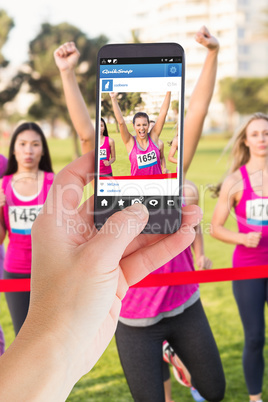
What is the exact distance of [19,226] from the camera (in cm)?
317

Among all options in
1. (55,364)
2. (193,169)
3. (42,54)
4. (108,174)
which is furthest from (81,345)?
(42,54)

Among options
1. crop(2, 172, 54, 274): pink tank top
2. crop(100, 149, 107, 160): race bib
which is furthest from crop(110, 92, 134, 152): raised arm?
crop(2, 172, 54, 274): pink tank top

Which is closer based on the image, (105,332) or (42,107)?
(105,332)

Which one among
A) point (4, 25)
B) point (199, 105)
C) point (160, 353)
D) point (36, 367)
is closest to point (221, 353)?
point (160, 353)

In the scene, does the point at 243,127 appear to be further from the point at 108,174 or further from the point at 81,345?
the point at 81,345

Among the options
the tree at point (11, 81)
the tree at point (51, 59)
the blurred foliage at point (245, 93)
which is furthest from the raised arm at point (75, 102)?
the blurred foliage at point (245, 93)

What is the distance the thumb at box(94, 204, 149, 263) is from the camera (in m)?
1.24

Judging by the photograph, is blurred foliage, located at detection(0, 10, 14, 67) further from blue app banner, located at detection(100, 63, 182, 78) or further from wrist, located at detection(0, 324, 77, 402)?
wrist, located at detection(0, 324, 77, 402)

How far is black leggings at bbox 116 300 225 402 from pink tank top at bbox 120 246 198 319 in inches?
2.8

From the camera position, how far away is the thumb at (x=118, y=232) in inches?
48.8

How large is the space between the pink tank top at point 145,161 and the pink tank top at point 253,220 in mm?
1509

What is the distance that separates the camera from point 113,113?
1732 mm

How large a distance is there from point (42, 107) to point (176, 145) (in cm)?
2796

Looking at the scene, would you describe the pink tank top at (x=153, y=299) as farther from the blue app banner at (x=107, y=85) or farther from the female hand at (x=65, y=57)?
the female hand at (x=65, y=57)
